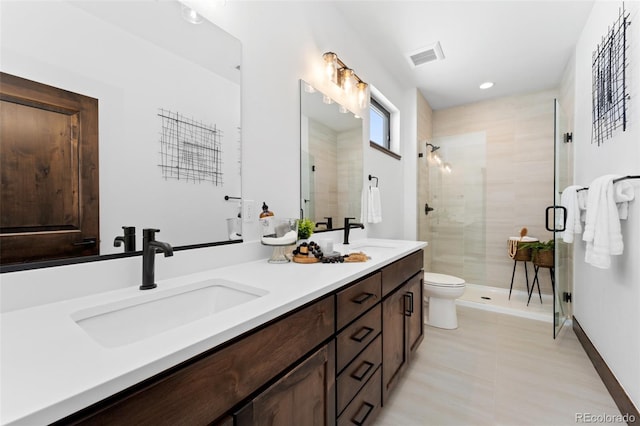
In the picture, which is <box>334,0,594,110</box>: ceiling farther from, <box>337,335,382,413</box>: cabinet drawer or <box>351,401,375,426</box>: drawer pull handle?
<box>351,401,375,426</box>: drawer pull handle

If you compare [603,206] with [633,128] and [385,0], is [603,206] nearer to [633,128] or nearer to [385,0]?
[633,128]

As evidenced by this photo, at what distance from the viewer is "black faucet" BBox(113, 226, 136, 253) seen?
908mm

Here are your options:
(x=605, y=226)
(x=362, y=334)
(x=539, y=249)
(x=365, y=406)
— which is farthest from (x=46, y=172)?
(x=539, y=249)

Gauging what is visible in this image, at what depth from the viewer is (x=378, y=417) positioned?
4.80 ft

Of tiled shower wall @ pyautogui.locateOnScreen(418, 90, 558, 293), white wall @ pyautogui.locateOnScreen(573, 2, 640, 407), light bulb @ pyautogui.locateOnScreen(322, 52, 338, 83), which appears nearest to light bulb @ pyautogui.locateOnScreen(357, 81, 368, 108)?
light bulb @ pyautogui.locateOnScreen(322, 52, 338, 83)

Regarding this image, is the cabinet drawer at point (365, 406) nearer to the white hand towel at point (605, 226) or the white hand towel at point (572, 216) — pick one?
the white hand towel at point (605, 226)

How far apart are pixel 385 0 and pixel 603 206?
186 centimetres

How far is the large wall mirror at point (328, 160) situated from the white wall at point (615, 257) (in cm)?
156

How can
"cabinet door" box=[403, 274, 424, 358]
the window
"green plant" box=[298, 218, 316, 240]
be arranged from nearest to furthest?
1. "green plant" box=[298, 218, 316, 240]
2. "cabinet door" box=[403, 274, 424, 358]
3. the window

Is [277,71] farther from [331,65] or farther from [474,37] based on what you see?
[474,37]

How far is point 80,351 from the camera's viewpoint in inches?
19.8

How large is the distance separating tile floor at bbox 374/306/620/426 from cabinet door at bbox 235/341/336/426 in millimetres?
728

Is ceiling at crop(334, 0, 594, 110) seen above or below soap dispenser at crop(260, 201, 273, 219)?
above

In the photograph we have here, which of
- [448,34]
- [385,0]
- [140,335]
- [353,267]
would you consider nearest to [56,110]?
[140,335]
